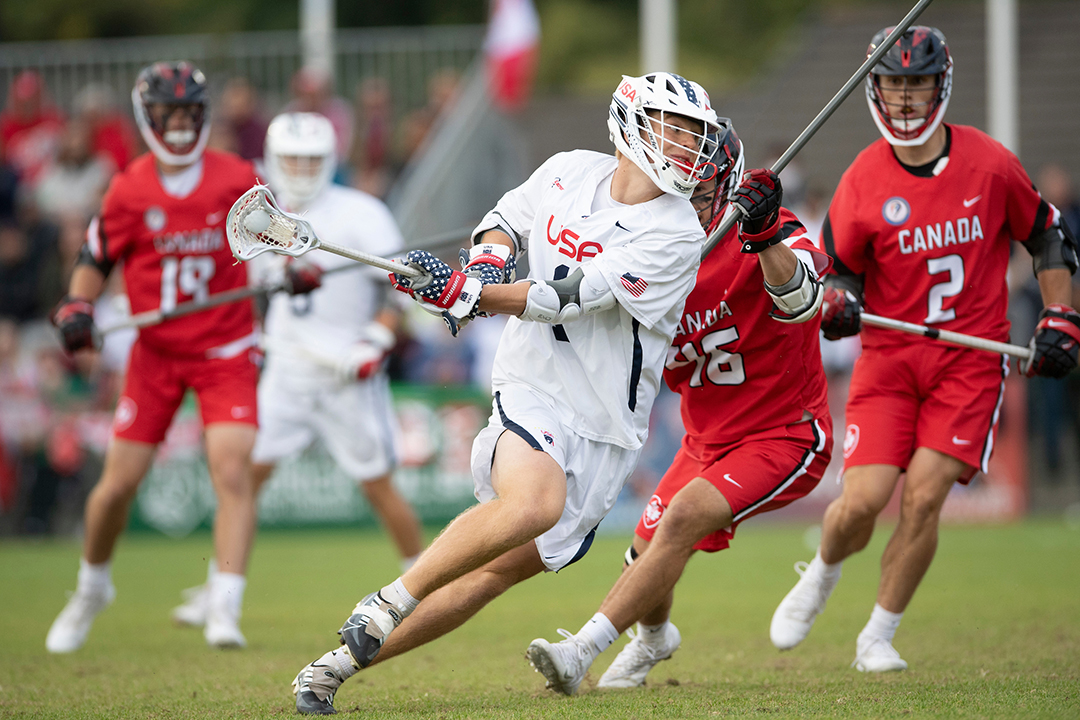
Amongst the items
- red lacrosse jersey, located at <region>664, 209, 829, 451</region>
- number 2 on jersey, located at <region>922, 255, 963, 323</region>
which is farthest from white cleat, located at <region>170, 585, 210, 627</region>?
number 2 on jersey, located at <region>922, 255, 963, 323</region>

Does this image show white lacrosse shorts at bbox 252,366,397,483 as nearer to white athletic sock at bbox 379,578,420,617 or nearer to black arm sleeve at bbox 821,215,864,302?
black arm sleeve at bbox 821,215,864,302

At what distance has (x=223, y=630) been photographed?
22.7 ft

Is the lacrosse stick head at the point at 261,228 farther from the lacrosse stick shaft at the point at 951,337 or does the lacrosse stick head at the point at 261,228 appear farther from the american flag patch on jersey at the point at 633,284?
the lacrosse stick shaft at the point at 951,337

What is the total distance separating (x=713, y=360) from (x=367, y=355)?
3.34 metres

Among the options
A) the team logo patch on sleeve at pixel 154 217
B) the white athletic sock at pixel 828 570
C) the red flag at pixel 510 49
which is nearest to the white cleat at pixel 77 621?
the team logo patch on sleeve at pixel 154 217

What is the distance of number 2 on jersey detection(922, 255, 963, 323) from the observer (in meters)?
6.05

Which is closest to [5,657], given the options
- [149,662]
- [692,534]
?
[149,662]

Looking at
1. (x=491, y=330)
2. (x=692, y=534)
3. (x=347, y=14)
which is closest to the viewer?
(x=692, y=534)

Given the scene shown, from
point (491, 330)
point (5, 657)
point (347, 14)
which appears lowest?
point (5, 657)

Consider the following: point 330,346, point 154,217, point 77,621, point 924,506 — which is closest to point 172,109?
point 154,217

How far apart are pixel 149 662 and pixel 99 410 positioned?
7.28 m

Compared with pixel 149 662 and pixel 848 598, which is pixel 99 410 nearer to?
pixel 149 662

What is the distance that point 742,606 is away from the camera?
26.8 feet

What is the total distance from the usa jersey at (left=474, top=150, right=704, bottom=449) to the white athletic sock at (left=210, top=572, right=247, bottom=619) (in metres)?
2.64
